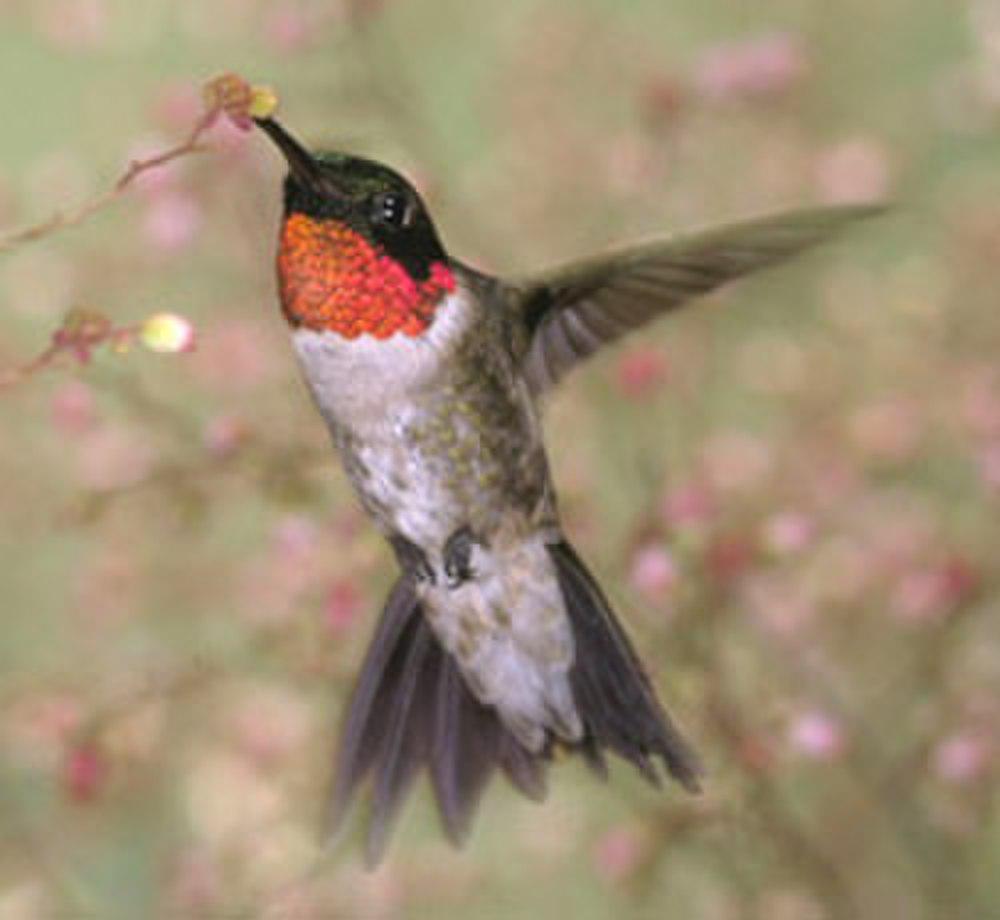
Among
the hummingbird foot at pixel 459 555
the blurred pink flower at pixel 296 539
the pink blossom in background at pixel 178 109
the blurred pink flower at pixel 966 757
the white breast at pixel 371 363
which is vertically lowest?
the blurred pink flower at pixel 966 757

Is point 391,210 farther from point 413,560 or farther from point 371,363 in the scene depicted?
point 413,560

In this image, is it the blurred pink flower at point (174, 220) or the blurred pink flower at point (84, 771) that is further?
the blurred pink flower at point (174, 220)

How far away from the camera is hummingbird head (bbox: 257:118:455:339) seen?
1608 mm

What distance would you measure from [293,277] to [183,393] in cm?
172

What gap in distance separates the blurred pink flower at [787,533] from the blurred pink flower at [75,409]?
3.19 feet

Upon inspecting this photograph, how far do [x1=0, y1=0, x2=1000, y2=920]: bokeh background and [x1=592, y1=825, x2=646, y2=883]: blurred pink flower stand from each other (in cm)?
1

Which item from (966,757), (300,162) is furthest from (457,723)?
(300,162)

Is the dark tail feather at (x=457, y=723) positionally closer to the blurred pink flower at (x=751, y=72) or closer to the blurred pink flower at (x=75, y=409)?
the blurred pink flower at (x=75, y=409)

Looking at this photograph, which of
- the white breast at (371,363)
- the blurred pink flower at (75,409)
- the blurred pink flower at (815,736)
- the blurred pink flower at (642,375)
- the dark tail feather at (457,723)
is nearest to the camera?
the white breast at (371,363)

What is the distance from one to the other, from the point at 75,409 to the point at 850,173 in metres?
1.60

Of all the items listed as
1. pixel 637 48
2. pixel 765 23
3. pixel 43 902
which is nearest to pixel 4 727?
pixel 43 902

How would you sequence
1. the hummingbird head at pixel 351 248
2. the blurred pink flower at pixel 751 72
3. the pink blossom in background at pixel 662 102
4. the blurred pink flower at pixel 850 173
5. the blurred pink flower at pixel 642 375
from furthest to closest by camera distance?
the blurred pink flower at pixel 850 173
the blurred pink flower at pixel 751 72
the pink blossom in background at pixel 662 102
the blurred pink flower at pixel 642 375
the hummingbird head at pixel 351 248

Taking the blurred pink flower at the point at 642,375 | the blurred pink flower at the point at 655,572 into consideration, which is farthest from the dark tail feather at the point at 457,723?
the blurred pink flower at the point at 642,375

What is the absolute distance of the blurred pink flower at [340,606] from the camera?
236 cm
